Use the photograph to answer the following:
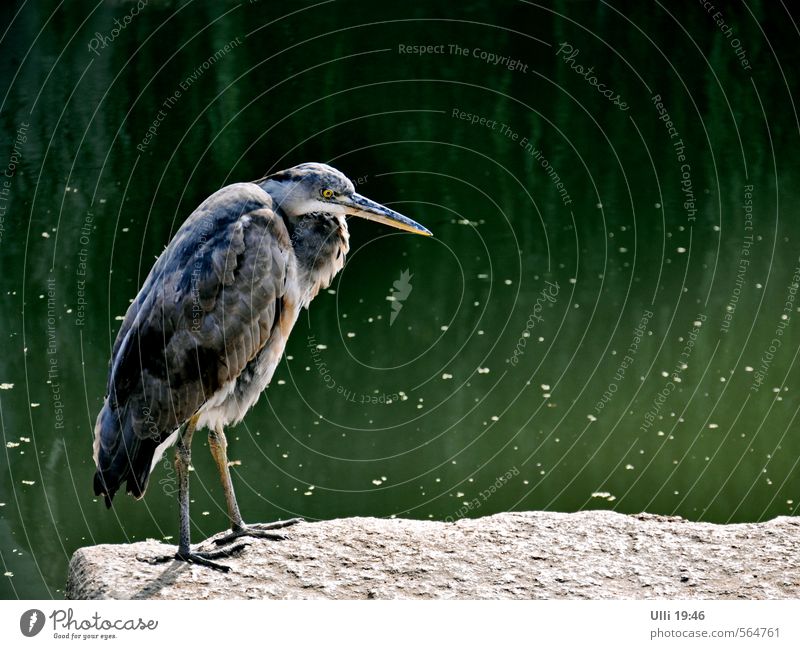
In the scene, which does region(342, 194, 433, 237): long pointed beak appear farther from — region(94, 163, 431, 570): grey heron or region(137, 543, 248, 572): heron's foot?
region(137, 543, 248, 572): heron's foot

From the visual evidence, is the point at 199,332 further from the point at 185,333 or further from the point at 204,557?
the point at 204,557

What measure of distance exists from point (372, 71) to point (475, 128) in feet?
2.16

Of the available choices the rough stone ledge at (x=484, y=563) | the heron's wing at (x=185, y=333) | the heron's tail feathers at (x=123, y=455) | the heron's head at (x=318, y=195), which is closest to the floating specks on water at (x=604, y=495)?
the rough stone ledge at (x=484, y=563)

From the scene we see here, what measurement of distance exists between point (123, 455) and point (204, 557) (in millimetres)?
386

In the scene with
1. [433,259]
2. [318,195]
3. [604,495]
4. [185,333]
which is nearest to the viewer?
[185,333]

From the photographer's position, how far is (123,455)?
3020 mm

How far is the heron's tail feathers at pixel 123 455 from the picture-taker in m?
3.02

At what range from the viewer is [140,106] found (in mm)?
5180

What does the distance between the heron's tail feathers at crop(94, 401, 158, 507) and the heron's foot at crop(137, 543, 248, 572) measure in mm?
207

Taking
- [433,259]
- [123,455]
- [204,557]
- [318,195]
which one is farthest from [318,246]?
[433,259]

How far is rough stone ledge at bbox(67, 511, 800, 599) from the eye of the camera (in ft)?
9.59

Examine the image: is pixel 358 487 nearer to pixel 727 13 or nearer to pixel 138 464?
pixel 138 464

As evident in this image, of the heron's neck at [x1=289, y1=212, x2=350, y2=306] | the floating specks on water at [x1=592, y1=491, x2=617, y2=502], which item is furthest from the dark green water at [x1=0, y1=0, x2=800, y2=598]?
the heron's neck at [x1=289, y1=212, x2=350, y2=306]
